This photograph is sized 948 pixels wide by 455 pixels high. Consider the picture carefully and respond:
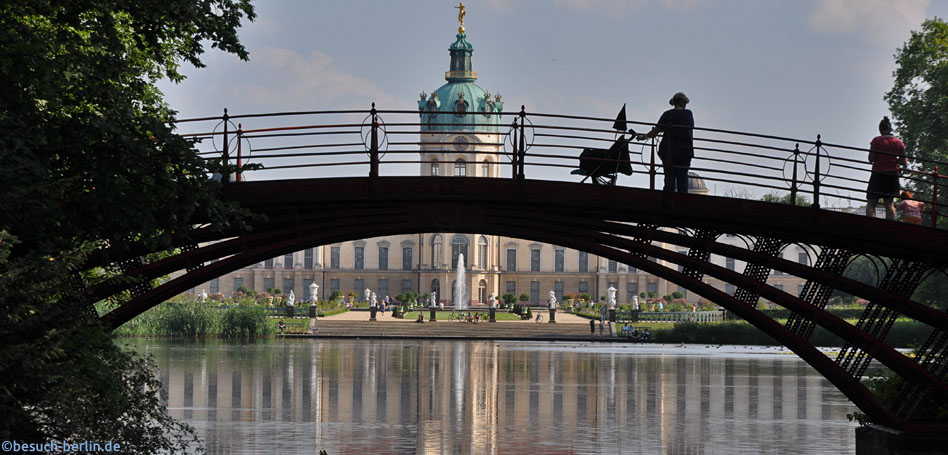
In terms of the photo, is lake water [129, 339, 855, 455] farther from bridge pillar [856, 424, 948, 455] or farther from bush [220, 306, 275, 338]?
bush [220, 306, 275, 338]

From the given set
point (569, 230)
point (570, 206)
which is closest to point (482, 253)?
point (569, 230)

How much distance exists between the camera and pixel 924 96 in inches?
1738

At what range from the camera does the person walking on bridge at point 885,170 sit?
17484mm

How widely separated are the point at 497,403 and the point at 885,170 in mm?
12140

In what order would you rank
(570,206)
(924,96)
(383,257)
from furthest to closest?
(383,257), (924,96), (570,206)

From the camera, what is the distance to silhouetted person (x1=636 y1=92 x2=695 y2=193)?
55.2ft

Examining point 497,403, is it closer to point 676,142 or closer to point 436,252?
point 676,142

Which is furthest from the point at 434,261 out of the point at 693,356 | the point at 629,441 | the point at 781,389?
the point at 629,441

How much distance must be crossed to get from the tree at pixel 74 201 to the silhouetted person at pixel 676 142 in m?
5.58

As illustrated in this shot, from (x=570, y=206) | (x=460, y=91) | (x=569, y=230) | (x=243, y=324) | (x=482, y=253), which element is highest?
(x=460, y=91)

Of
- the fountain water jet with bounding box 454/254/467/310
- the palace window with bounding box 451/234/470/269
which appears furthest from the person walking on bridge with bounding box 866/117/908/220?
the palace window with bounding box 451/234/470/269

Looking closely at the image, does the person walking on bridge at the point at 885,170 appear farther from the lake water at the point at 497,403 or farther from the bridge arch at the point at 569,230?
the lake water at the point at 497,403

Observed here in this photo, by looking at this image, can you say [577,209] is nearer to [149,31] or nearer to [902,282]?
[902,282]

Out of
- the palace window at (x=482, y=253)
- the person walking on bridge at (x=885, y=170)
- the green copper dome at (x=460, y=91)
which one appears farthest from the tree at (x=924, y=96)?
the palace window at (x=482, y=253)
